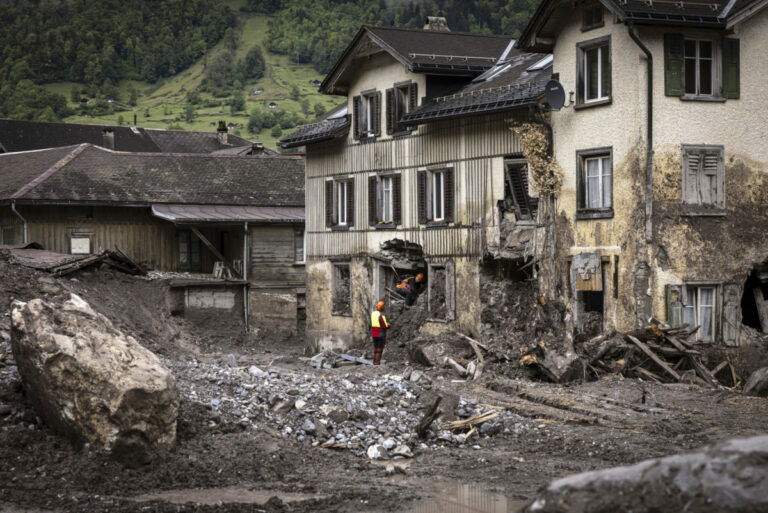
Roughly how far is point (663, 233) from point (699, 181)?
1.57 m

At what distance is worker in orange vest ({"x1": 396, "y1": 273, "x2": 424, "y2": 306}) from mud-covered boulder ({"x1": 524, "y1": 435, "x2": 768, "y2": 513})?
22240 mm

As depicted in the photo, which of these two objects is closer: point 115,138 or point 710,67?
point 710,67

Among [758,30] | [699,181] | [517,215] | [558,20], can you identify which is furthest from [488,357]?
[758,30]

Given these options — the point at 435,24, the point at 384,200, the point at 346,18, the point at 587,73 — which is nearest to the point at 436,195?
the point at 384,200

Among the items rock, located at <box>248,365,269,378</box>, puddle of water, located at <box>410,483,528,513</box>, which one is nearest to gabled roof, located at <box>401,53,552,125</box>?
rock, located at <box>248,365,269,378</box>

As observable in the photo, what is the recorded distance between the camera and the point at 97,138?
70.7 metres

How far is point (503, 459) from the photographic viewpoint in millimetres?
15984

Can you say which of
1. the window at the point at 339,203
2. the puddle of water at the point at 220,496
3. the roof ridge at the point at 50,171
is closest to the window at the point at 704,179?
the window at the point at 339,203

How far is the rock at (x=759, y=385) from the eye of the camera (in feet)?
67.0

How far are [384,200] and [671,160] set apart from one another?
1083 cm

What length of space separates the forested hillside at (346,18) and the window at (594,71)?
78881 millimetres

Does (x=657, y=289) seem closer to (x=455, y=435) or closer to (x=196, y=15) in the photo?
(x=455, y=435)

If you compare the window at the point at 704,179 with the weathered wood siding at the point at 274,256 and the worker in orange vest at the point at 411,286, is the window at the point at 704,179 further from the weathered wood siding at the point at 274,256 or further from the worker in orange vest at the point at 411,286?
the weathered wood siding at the point at 274,256

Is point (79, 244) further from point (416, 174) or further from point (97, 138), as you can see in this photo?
point (97, 138)
